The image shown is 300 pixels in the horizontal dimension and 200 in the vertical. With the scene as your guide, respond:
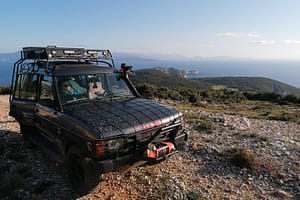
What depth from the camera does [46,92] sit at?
6.00 m

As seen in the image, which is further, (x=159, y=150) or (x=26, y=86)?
(x=26, y=86)

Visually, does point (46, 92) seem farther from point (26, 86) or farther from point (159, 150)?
point (159, 150)

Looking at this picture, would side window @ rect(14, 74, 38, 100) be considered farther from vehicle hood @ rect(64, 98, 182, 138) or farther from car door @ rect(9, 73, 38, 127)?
vehicle hood @ rect(64, 98, 182, 138)

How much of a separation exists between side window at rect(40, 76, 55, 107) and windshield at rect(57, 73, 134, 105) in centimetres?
24

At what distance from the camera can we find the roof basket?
613 centimetres

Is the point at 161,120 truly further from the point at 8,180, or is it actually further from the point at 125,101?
the point at 8,180

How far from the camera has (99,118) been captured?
4848 millimetres

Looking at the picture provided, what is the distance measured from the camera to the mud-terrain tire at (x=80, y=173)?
4.64m

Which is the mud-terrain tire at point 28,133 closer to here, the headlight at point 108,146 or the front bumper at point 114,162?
the front bumper at point 114,162

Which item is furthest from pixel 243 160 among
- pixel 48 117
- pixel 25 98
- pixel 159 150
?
pixel 25 98

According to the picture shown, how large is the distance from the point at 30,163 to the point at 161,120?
3693mm

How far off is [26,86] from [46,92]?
1.38m

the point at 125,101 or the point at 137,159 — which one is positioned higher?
the point at 125,101

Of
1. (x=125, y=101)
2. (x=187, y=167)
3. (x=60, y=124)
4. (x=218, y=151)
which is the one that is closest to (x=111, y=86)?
(x=125, y=101)
